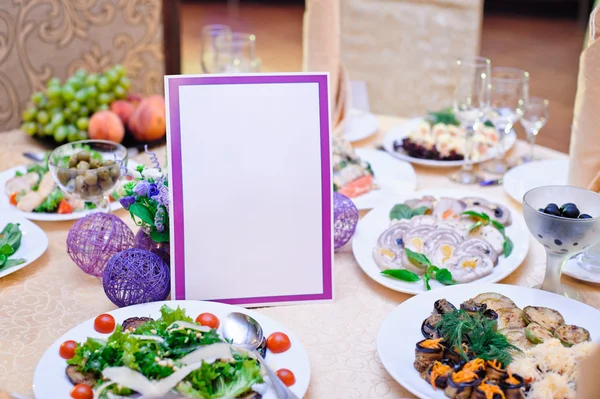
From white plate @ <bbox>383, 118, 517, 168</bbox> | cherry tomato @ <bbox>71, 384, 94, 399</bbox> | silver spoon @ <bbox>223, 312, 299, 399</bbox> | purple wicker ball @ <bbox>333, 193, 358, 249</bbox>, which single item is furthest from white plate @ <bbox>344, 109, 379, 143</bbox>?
cherry tomato @ <bbox>71, 384, 94, 399</bbox>

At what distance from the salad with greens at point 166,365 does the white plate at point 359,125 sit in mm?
1164

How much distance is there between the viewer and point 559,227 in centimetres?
113

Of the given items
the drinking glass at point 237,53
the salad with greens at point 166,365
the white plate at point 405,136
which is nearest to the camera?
the salad with greens at point 166,365

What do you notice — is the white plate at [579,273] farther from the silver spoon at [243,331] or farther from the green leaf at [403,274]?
the silver spoon at [243,331]

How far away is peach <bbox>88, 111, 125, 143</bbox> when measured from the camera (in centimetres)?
196

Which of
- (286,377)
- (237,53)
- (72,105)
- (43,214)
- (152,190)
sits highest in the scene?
(237,53)

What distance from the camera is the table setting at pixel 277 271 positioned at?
942 mm

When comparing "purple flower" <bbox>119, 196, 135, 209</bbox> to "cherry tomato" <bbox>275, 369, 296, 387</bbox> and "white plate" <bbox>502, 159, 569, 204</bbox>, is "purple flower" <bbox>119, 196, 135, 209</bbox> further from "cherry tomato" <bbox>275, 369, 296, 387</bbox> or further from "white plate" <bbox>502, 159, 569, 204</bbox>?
"white plate" <bbox>502, 159, 569, 204</bbox>

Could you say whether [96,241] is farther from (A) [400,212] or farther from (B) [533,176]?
(B) [533,176]

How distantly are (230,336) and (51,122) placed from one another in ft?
4.05

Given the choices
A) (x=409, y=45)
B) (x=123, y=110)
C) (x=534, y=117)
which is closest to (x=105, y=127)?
(x=123, y=110)

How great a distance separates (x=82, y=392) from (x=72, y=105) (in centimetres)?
130

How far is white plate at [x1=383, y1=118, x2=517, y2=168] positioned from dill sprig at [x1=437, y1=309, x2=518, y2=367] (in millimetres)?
877

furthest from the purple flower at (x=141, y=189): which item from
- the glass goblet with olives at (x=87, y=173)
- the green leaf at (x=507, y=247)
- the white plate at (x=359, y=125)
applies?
the white plate at (x=359, y=125)
